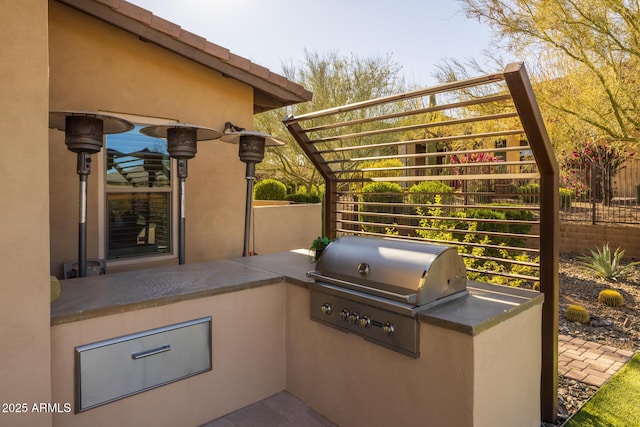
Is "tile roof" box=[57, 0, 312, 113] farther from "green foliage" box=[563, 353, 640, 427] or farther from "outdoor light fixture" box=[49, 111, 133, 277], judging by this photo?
"green foliage" box=[563, 353, 640, 427]

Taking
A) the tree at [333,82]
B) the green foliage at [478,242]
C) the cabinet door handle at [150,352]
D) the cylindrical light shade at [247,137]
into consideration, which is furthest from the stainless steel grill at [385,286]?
the tree at [333,82]

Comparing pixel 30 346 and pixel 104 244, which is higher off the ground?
pixel 104 244

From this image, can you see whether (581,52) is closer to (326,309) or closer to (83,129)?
(326,309)

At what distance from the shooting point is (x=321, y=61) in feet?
43.0

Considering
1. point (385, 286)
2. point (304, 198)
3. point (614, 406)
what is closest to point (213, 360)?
point (385, 286)

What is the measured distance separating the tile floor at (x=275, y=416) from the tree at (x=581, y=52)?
5.76 m

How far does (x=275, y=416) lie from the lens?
9.93ft

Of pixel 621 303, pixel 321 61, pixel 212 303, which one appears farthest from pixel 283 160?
pixel 212 303

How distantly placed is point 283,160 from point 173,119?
9056 millimetres

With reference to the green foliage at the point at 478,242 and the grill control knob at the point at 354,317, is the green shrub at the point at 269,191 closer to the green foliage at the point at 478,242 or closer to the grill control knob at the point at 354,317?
the green foliage at the point at 478,242

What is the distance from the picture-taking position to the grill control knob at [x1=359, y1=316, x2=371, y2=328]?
256 centimetres

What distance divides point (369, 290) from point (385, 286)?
13cm

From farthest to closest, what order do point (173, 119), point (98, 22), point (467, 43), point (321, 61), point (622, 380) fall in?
point (321, 61), point (467, 43), point (173, 119), point (98, 22), point (622, 380)

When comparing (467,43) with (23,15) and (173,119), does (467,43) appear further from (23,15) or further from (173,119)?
(23,15)
